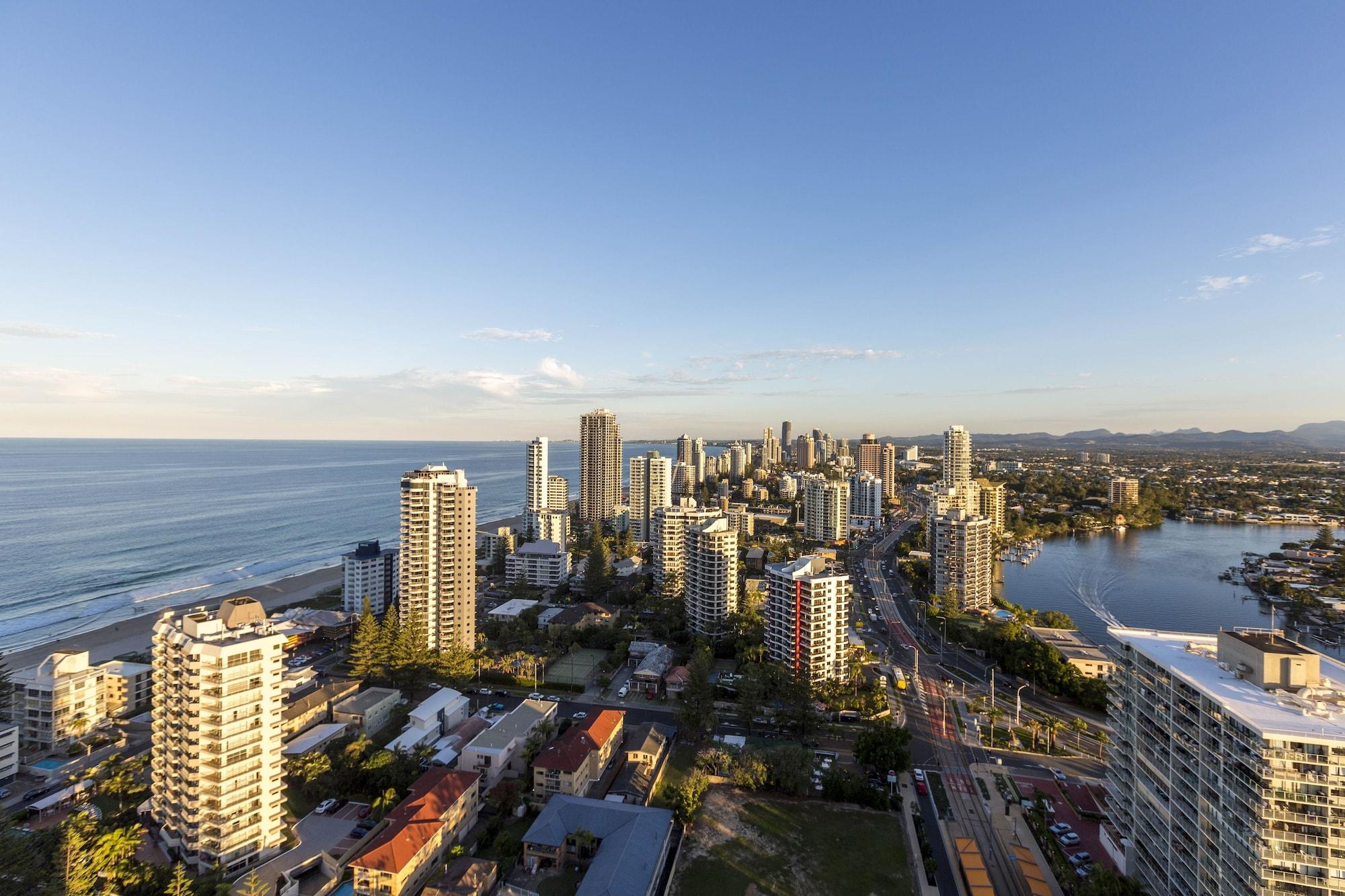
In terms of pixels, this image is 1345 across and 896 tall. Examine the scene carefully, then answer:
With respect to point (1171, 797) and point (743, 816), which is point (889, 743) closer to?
point (743, 816)

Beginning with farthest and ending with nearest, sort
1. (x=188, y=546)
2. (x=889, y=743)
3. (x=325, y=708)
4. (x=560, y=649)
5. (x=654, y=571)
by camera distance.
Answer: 1. (x=188, y=546)
2. (x=654, y=571)
3. (x=560, y=649)
4. (x=325, y=708)
5. (x=889, y=743)

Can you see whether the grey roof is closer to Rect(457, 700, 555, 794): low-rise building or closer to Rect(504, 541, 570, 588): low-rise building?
Rect(457, 700, 555, 794): low-rise building

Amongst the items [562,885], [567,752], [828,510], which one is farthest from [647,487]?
[562,885]

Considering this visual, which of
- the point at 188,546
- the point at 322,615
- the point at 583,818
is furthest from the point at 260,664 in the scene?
the point at 188,546

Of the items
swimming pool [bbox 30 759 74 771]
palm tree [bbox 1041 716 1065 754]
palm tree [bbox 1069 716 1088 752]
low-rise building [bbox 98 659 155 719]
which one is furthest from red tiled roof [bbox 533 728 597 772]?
palm tree [bbox 1069 716 1088 752]

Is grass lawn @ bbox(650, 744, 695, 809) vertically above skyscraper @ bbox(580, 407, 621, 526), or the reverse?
skyscraper @ bbox(580, 407, 621, 526)

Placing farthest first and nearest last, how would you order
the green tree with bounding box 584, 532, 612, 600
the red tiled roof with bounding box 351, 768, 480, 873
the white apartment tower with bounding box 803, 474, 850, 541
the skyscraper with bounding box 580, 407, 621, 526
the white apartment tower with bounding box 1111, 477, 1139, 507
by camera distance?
the white apartment tower with bounding box 1111, 477, 1139, 507, the skyscraper with bounding box 580, 407, 621, 526, the white apartment tower with bounding box 803, 474, 850, 541, the green tree with bounding box 584, 532, 612, 600, the red tiled roof with bounding box 351, 768, 480, 873
